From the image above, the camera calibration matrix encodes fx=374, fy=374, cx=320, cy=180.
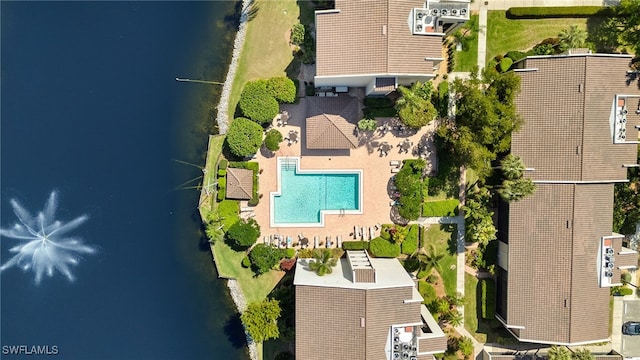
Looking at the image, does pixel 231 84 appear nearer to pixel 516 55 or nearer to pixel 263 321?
pixel 263 321

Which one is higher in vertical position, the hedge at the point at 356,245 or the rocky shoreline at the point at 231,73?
the rocky shoreline at the point at 231,73

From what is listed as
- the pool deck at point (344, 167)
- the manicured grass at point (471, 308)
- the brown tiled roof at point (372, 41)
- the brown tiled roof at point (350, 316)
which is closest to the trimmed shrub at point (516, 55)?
the brown tiled roof at point (372, 41)

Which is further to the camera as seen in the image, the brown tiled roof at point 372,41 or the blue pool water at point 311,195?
the blue pool water at point 311,195

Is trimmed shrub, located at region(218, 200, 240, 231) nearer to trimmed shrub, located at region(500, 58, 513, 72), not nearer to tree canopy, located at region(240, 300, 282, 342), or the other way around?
tree canopy, located at region(240, 300, 282, 342)

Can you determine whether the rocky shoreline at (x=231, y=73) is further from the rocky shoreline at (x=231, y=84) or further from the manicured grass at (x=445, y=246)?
the manicured grass at (x=445, y=246)

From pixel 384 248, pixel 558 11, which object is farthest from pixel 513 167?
pixel 558 11

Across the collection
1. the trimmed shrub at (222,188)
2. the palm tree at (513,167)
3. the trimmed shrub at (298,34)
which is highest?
the trimmed shrub at (298,34)
